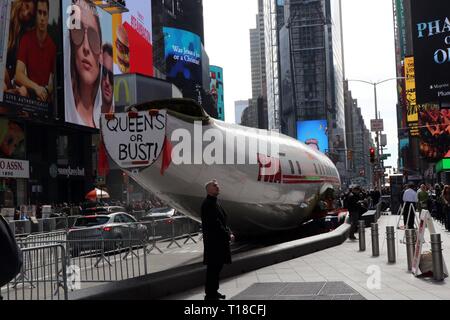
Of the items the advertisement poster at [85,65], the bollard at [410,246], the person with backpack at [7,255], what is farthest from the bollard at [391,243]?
the advertisement poster at [85,65]

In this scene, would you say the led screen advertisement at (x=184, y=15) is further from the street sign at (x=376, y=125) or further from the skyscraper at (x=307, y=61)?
the street sign at (x=376, y=125)

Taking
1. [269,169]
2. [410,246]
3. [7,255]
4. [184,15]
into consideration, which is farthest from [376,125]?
[184,15]

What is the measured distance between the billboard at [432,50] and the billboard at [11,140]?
29832 millimetres

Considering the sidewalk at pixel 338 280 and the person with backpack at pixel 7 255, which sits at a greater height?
the person with backpack at pixel 7 255

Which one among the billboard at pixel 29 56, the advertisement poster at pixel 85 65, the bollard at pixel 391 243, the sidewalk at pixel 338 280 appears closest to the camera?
the sidewalk at pixel 338 280

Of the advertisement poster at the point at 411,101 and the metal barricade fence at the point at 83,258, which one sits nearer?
the metal barricade fence at the point at 83,258

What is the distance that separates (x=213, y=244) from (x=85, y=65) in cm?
4681

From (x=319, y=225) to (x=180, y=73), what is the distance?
82.1 metres

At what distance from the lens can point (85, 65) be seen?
52844mm

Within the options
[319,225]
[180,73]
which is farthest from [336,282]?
[180,73]

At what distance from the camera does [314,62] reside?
504ft

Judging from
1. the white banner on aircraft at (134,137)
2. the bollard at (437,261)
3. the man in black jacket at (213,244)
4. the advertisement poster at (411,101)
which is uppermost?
the advertisement poster at (411,101)

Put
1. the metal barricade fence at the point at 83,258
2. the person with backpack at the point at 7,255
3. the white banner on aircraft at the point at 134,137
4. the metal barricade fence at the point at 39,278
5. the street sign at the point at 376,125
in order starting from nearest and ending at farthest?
the person with backpack at the point at 7,255 → the metal barricade fence at the point at 39,278 → the metal barricade fence at the point at 83,258 → the white banner on aircraft at the point at 134,137 → the street sign at the point at 376,125

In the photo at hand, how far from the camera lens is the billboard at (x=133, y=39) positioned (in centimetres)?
7100
